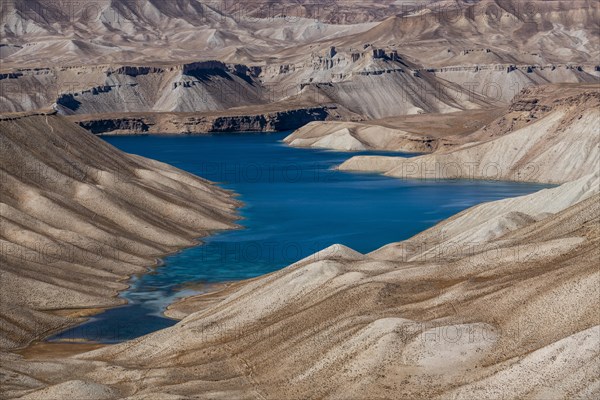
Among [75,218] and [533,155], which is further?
[533,155]

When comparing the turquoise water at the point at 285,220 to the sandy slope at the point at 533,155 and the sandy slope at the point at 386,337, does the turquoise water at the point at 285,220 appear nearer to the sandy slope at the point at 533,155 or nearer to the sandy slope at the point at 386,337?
the sandy slope at the point at 533,155

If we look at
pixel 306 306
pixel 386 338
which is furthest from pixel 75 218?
pixel 386 338

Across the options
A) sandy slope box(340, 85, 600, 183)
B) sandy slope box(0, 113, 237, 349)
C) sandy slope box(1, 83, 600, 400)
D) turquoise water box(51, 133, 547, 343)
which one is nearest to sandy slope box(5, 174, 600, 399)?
sandy slope box(1, 83, 600, 400)

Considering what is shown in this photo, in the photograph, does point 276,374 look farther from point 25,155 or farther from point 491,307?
point 25,155

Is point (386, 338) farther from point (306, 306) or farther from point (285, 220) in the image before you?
point (285, 220)

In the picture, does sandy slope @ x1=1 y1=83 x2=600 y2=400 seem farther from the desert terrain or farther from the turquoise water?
the turquoise water

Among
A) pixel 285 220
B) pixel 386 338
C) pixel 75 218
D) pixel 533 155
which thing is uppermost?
pixel 75 218
